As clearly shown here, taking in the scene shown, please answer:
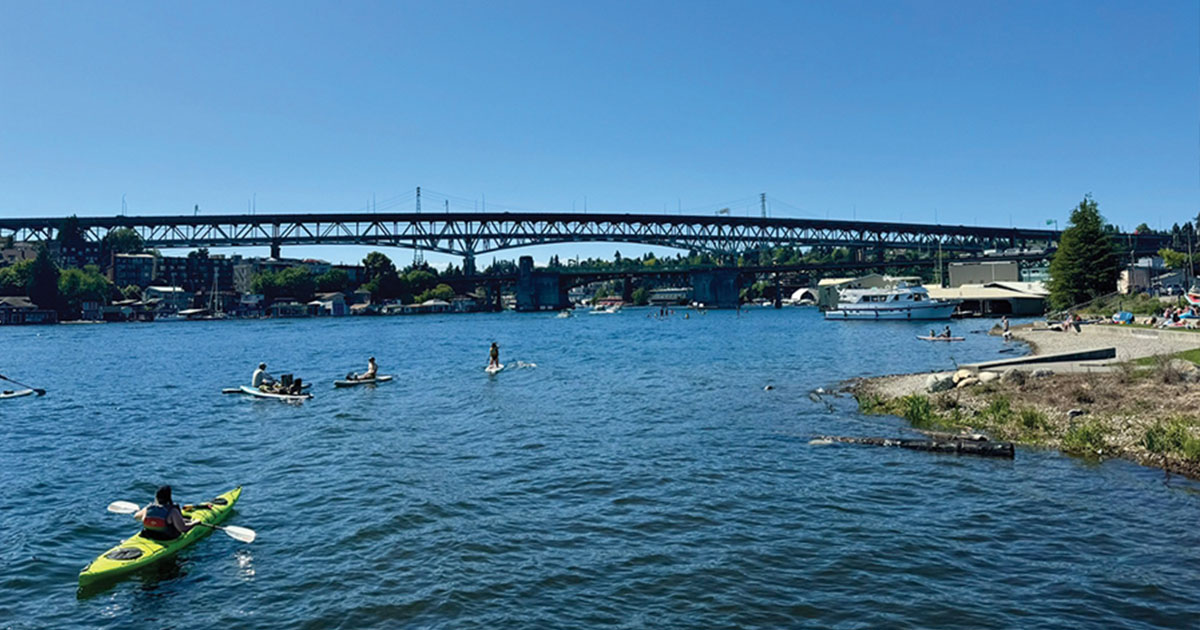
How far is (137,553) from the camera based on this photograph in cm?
1276

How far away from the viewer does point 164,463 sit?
2114 centimetres

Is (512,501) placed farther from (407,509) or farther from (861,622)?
(861,622)

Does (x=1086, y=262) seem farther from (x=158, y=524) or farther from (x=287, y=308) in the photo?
(x=287, y=308)

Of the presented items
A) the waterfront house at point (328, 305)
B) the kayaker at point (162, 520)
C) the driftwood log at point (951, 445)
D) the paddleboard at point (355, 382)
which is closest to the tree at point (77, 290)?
the waterfront house at point (328, 305)

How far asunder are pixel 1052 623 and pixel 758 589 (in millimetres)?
3874

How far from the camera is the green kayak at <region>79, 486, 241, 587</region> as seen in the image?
40.3 ft

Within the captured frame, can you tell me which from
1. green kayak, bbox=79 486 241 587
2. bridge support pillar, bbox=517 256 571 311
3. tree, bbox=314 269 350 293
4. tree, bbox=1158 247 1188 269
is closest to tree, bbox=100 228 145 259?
tree, bbox=314 269 350 293

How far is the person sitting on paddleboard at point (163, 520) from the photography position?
13.4m

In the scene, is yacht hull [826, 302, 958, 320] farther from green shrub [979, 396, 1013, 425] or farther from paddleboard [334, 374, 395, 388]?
green shrub [979, 396, 1013, 425]

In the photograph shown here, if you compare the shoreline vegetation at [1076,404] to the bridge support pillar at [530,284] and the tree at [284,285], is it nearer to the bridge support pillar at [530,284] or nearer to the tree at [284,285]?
the bridge support pillar at [530,284]

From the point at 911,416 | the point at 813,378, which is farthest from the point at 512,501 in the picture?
the point at 813,378

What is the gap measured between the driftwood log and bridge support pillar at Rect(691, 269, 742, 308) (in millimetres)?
168926

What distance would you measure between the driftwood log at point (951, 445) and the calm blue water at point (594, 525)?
1.41 feet

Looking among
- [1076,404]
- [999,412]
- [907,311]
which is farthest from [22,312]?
[1076,404]
